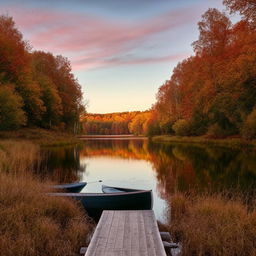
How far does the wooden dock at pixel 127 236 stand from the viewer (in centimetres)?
532

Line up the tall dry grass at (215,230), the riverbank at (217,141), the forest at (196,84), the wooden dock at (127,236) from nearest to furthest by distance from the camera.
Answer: the wooden dock at (127,236)
the tall dry grass at (215,230)
the forest at (196,84)
the riverbank at (217,141)

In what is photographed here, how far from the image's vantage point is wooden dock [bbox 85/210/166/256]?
532 centimetres

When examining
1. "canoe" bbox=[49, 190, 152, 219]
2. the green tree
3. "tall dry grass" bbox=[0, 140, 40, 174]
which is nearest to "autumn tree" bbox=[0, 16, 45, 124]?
the green tree

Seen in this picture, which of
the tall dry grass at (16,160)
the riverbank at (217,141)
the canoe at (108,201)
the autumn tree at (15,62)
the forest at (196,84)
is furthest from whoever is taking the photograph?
the riverbank at (217,141)

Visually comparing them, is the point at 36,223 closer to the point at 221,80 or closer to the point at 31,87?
the point at 221,80

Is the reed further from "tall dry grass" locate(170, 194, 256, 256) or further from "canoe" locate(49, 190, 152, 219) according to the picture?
"tall dry grass" locate(170, 194, 256, 256)

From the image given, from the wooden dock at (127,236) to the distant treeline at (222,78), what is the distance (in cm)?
1892

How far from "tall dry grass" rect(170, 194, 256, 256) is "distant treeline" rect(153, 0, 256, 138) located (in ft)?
57.1

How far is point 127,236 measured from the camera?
241 inches

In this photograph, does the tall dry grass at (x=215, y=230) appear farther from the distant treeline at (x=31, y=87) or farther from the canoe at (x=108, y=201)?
the distant treeline at (x=31, y=87)

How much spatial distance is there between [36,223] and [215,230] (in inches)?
167

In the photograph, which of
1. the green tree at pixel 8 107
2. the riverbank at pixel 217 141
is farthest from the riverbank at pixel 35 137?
the riverbank at pixel 217 141

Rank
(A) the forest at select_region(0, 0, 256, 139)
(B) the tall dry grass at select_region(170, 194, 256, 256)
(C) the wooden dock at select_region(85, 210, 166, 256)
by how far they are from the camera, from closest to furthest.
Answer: (C) the wooden dock at select_region(85, 210, 166, 256) < (B) the tall dry grass at select_region(170, 194, 256, 256) < (A) the forest at select_region(0, 0, 256, 139)

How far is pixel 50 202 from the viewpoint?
27.6 ft
